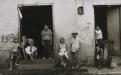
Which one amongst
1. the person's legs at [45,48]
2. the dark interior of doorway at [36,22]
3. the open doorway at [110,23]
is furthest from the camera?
the dark interior of doorway at [36,22]

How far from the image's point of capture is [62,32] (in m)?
18.1

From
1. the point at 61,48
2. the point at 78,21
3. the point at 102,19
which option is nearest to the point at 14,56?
the point at 61,48

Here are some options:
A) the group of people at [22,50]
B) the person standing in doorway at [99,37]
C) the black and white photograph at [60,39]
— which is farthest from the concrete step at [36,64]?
the person standing in doorway at [99,37]

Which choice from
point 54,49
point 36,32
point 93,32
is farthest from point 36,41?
point 93,32

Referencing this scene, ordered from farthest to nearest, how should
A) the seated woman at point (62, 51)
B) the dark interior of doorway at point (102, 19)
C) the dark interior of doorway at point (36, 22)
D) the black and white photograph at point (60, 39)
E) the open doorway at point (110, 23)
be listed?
the dark interior of doorway at point (36, 22)
the dark interior of doorway at point (102, 19)
the open doorway at point (110, 23)
the black and white photograph at point (60, 39)
the seated woman at point (62, 51)

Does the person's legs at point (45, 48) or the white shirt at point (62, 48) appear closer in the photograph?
the white shirt at point (62, 48)

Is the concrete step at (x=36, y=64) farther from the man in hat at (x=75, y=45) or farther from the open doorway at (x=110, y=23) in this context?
the open doorway at (x=110, y=23)

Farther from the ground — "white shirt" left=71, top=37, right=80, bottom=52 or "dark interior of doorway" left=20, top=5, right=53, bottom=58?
"dark interior of doorway" left=20, top=5, right=53, bottom=58

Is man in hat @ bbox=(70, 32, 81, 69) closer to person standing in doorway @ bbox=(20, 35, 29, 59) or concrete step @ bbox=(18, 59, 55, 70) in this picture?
concrete step @ bbox=(18, 59, 55, 70)

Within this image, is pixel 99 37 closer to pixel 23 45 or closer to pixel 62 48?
pixel 62 48

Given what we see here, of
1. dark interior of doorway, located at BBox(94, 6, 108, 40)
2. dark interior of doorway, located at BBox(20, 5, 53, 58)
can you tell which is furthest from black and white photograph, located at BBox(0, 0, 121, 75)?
dark interior of doorway, located at BBox(20, 5, 53, 58)

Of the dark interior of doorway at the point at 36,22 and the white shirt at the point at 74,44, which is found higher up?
the dark interior of doorway at the point at 36,22

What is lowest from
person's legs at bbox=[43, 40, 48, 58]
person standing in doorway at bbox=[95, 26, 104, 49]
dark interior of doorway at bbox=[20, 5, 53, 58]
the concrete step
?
the concrete step

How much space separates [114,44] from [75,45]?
7.85 ft
